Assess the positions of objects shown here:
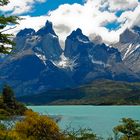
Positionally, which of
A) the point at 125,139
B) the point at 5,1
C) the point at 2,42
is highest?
the point at 5,1

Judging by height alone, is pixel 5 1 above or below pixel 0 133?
above

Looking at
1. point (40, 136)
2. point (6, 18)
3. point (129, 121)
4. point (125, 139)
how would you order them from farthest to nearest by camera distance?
1. point (129, 121)
2. point (125, 139)
3. point (40, 136)
4. point (6, 18)

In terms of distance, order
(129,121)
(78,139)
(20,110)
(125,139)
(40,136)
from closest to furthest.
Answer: (40,136) → (78,139) → (125,139) → (129,121) → (20,110)

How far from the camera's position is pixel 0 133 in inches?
966

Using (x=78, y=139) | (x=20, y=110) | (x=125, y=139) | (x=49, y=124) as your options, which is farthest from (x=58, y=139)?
(x=20, y=110)

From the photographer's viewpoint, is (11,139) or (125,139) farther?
(125,139)

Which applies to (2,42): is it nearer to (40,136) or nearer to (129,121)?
(40,136)

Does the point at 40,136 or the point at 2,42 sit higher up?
the point at 2,42

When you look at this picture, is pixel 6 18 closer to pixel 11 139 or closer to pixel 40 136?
pixel 11 139

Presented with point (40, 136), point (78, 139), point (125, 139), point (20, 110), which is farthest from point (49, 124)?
point (20, 110)

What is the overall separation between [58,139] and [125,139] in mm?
16770

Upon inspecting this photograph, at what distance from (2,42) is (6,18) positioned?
1325 mm

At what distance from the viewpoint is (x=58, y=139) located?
43.5m

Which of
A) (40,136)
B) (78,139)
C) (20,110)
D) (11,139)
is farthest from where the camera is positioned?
(20,110)
